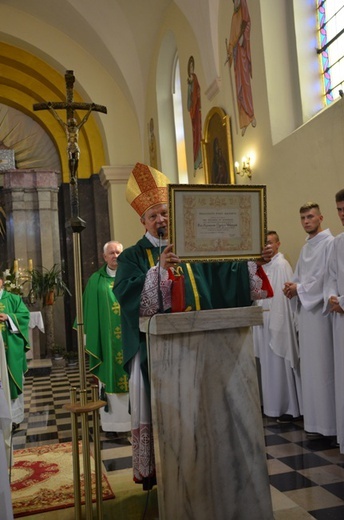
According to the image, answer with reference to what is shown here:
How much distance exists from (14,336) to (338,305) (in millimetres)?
4151

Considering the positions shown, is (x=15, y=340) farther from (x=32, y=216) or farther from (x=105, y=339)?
(x=32, y=216)

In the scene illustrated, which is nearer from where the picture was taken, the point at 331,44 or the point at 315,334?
the point at 315,334

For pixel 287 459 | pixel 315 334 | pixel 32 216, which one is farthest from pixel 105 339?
pixel 32 216

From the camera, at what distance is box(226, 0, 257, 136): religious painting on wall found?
26.0ft

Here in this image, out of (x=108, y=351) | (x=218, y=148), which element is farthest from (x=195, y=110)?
(x=108, y=351)

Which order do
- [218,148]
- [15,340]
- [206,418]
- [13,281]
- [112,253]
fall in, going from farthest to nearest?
[13,281]
[218,148]
[15,340]
[112,253]
[206,418]

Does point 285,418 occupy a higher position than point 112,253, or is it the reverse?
point 112,253

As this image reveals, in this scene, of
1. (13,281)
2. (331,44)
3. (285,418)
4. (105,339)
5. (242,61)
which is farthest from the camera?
(13,281)

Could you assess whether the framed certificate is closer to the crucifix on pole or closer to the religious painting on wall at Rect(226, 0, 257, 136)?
the crucifix on pole

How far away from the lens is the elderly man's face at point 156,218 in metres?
3.67

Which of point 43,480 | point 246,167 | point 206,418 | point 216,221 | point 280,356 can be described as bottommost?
point 43,480

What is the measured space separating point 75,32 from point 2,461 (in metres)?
13.3

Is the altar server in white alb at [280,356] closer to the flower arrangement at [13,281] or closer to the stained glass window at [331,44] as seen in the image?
the stained glass window at [331,44]

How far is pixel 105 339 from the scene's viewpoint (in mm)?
6246
